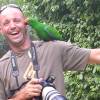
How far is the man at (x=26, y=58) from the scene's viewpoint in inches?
101

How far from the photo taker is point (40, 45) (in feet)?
8.86

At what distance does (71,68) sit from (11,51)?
0.45 m

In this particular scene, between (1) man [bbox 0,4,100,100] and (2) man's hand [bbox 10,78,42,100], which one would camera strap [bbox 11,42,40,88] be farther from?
(2) man's hand [bbox 10,78,42,100]

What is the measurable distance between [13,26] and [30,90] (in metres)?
0.52

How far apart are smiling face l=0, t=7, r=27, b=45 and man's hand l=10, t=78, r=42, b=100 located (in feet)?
1.24

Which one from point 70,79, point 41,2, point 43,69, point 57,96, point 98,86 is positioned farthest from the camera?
point 41,2

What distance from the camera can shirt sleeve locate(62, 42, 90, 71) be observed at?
8.77 feet

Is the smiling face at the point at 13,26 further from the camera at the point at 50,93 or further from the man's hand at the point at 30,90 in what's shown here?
the camera at the point at 50,93

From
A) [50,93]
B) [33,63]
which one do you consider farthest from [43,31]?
[50,93]

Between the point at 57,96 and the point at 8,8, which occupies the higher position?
the point at 8,8

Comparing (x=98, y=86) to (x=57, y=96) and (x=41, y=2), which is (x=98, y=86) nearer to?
(x=41, y=2)

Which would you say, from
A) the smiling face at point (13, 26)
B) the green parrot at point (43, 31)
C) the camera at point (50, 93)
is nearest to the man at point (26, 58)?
the smiling face at point (13, 26)

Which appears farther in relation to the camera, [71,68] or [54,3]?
[54,3]

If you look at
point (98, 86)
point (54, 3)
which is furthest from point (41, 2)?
point (98, 86)
